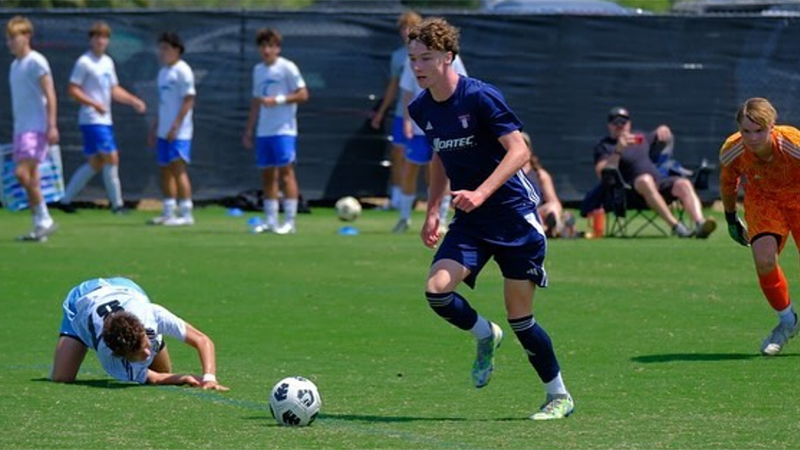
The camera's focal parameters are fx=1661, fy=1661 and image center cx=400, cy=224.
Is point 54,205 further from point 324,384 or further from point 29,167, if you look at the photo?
point 324,384

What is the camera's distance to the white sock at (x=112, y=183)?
72.9 feet

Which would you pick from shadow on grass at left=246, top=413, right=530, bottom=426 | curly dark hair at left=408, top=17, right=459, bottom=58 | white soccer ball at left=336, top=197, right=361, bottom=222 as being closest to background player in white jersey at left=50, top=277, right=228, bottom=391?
shadow on grass at left=246, top=413, right=530, bottom=426

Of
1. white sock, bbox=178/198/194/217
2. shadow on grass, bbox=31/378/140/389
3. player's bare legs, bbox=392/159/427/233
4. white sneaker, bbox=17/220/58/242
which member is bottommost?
white sock, bbox=178/198/194/217

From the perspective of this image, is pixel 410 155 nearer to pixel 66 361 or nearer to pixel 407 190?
pixel 407 190

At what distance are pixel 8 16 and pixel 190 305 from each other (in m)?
11.8

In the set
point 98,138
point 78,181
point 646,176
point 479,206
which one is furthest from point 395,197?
point 479,206

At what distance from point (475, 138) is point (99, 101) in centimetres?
1423

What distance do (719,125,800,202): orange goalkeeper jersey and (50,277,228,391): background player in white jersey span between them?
11.3ft

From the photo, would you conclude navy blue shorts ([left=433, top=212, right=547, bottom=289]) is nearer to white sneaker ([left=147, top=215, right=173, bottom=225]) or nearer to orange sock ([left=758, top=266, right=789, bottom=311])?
orange sock ([left=758, top=266, right=789, bottom=311])

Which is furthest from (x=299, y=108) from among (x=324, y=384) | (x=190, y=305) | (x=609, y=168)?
(x=324, y=384)

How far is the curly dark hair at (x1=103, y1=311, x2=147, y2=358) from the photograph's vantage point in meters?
9.02

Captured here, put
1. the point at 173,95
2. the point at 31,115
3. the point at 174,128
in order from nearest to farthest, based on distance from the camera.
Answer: the point at 31,115 → the point at 174,128 → the point at 173,95

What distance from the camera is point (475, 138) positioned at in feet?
27.2

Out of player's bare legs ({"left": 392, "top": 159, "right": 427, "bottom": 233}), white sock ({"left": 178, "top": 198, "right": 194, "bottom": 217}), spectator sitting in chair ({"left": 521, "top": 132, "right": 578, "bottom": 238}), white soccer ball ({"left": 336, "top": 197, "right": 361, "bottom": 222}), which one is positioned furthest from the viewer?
white soccer ball ({"left": 336, "top": 197, "right": 361, "bottom": 222})
